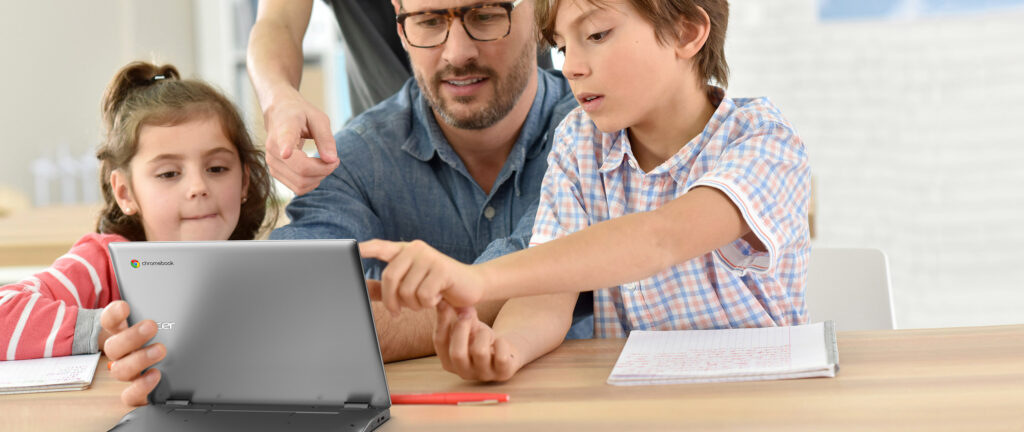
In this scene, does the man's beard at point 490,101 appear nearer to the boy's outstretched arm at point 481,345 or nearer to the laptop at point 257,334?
the boy's outstretched arm at point 481,345

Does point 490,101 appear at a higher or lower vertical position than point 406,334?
higher

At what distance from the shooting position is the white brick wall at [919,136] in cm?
342

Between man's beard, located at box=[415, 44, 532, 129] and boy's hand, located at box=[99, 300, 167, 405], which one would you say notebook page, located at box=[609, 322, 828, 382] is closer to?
boy's hand, located at box=[99, 300, 167, 405]

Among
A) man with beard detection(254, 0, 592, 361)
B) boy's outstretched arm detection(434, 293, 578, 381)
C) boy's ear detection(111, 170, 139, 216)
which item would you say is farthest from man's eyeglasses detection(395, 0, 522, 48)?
boy's outstretched arm detection(434, 293, 578, 381)

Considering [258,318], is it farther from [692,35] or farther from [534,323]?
[692,35]

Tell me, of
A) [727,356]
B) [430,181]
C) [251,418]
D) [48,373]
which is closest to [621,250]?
[727,356]

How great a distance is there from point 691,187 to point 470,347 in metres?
0.32

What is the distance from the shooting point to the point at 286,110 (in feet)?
4.21

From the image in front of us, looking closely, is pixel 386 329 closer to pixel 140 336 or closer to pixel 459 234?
pixel 140 336

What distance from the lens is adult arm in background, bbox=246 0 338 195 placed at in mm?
1245

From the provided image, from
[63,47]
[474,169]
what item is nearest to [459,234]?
[474,169]

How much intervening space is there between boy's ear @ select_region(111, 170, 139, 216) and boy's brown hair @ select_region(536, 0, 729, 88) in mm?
771

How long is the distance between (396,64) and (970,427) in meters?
1.60

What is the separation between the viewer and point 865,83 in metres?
3.53
